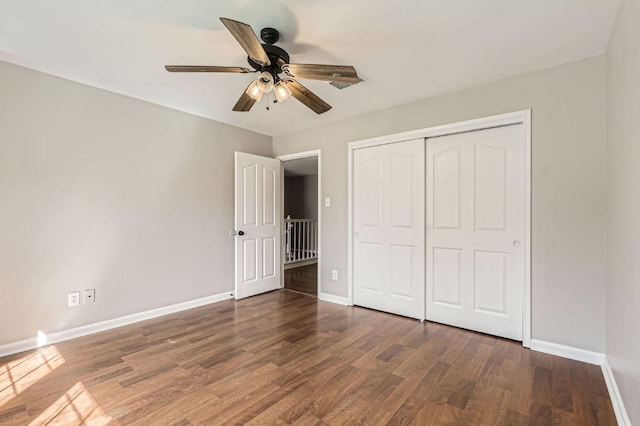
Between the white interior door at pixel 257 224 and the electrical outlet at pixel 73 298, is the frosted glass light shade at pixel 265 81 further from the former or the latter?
the electrical outlet at pixel 73 298

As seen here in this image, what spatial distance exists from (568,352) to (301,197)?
6.95m

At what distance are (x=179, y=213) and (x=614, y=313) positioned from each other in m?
3.97

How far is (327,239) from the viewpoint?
4.03m

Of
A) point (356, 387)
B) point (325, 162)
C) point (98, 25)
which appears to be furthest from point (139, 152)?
point (356, 387)

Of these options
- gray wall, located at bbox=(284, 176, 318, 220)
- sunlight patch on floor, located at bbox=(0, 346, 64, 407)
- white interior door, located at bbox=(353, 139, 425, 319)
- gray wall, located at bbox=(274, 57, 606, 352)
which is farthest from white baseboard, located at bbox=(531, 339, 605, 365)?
gray wall, located at bbox=(284, 176, 318, 220)

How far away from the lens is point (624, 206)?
171 cm

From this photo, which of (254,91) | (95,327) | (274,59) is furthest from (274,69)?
(95,327)

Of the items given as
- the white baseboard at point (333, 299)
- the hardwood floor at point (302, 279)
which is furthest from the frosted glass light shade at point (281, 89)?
the hardwood floor at point (302, 279)

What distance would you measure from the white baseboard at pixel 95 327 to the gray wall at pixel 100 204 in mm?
52

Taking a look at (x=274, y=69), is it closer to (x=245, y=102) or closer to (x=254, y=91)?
(x=254, y=91)

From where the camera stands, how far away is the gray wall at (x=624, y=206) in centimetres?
147

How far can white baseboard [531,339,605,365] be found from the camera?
2311 mm

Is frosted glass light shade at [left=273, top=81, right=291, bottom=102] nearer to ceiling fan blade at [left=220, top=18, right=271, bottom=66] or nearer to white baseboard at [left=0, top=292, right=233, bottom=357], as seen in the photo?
ceiling fan blade at [left=220, top=18, right=271, bottom=66]

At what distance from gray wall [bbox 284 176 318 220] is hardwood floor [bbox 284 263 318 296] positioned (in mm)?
2320
